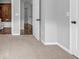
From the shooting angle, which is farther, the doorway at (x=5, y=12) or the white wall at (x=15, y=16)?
the doorway at (x=5, y=12)

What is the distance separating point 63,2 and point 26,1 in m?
8.25

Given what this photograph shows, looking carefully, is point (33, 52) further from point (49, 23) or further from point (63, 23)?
point (49, 23)

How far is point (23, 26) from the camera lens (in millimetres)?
14242

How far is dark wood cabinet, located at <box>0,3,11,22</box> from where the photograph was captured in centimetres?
1581

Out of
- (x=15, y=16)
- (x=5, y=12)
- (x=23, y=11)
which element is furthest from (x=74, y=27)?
(x=5, y=12)

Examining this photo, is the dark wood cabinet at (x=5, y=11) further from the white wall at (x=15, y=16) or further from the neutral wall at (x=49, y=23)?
the neutral wall at (x=49, y=23)

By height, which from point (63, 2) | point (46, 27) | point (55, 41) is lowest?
point (55, 41)

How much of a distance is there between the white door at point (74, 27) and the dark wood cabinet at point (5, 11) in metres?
10.9

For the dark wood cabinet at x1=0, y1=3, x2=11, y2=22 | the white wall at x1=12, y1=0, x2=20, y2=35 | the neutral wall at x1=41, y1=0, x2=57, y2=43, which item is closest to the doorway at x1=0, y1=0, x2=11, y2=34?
the dark wood cabinet at x1=0, y1=3, x2=11, y2=22

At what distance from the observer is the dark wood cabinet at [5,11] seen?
1581cm

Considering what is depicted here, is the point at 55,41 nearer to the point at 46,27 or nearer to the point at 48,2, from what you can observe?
the point at 46,27

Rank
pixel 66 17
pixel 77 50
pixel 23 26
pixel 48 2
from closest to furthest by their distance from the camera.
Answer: pixel 77 50, pixel 66 17, pixel 48 2, pixel 23 26

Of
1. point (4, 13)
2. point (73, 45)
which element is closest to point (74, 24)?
point (73, 45)

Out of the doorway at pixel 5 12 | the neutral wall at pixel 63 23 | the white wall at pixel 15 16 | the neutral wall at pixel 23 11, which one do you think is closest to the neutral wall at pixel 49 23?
the neutral wall at pixel 63 23
